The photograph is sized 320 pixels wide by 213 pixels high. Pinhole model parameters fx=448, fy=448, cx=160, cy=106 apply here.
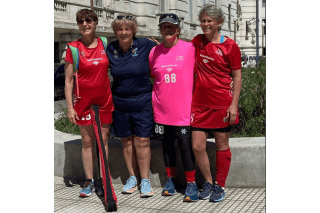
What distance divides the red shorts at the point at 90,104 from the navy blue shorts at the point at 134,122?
109mm

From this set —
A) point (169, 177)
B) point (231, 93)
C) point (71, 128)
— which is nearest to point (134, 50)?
point (231, 93)

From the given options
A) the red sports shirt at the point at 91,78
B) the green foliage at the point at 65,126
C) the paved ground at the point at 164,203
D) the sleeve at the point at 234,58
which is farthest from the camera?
the green foliage at the point at 65,126

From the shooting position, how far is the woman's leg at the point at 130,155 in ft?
16.4

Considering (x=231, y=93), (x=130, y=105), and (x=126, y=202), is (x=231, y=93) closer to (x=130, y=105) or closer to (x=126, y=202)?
(x=130, y=105)

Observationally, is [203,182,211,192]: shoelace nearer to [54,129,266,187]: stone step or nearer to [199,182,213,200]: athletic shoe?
[199,182,213,200]: athletic shoe

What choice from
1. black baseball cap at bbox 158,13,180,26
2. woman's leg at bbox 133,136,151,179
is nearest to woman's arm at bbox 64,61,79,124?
woman's leg at bbox 133,136,151,179

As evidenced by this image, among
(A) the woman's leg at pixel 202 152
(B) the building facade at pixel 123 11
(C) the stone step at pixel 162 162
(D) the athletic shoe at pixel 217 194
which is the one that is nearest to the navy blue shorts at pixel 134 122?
(C) the stone step at pixel 162 162

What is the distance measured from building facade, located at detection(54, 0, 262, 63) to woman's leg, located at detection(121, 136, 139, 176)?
44.1 ft

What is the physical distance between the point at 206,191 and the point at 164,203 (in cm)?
46

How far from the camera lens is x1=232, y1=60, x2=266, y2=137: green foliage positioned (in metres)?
5.93

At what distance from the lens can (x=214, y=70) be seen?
4359 mm

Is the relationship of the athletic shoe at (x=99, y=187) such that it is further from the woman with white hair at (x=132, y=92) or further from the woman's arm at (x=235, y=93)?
the woman's arm at (x=235, y=93)

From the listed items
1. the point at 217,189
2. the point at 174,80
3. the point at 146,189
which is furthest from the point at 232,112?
the point at 146,189

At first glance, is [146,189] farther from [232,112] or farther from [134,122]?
[232,112]
